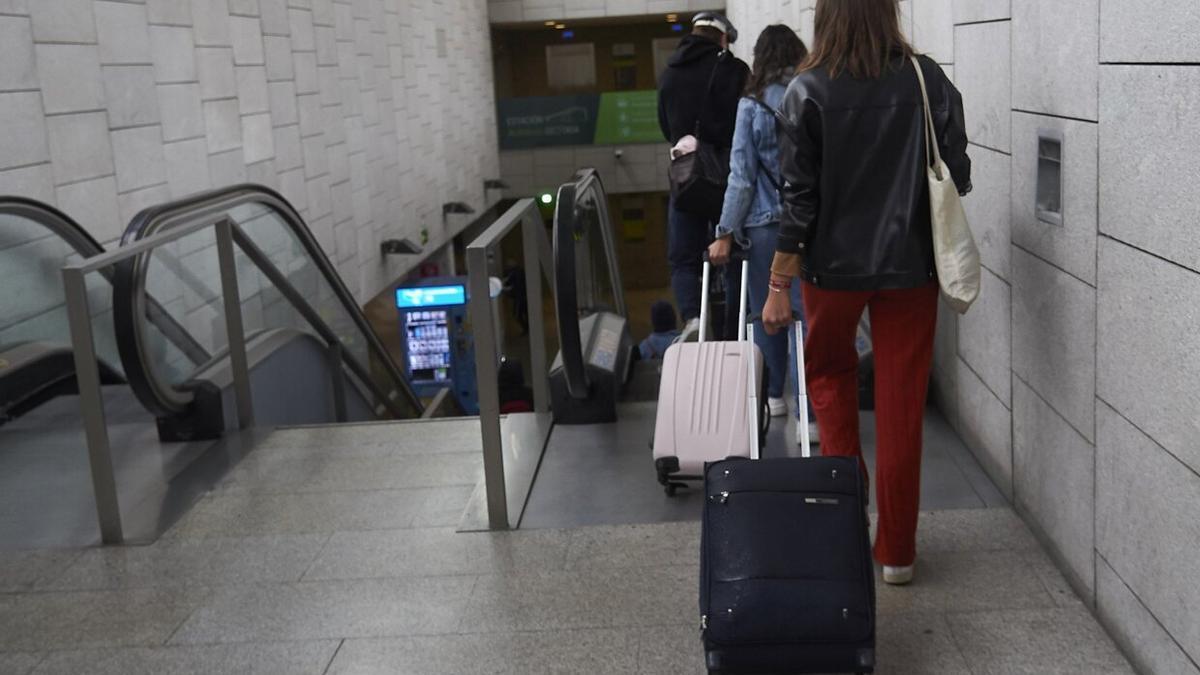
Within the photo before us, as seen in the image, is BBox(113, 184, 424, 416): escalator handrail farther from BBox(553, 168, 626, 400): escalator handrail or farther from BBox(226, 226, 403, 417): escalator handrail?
BBox(553, 168, 626, 400): escalator handrail

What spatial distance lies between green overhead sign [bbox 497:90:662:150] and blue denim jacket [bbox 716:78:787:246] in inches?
766

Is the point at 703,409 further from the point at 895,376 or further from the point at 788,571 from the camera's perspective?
the point at 788,571

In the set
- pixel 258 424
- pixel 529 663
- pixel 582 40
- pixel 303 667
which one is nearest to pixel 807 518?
pixel 529 663

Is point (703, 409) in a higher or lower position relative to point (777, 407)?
higher

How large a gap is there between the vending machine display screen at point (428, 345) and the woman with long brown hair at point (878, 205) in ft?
41.4

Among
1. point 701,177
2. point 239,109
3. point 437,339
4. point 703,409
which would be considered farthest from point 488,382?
point 437,339

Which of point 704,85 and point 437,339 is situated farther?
point 437,339

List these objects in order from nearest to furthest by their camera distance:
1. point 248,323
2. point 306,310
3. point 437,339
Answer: point 248,323, point 306,310, point 437,339

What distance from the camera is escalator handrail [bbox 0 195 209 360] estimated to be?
19.0ft

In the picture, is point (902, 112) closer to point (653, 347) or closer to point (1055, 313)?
point (1055, 313)

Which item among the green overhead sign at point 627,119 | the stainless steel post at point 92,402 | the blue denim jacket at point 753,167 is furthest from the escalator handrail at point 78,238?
the green overhead sign at point 627,119

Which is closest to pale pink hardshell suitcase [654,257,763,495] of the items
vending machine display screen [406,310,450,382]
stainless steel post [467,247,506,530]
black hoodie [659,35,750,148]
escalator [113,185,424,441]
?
stainless steel post [467,247,506,530]

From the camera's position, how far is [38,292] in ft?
20.8

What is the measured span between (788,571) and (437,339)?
1344cm
